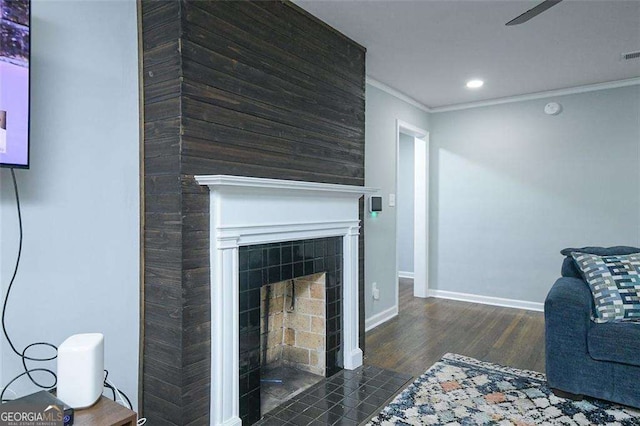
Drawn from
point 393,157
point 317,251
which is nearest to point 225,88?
point 317,251

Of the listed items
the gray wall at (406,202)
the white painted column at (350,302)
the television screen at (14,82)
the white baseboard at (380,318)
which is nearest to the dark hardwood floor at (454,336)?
the white baseboard at (380,318)

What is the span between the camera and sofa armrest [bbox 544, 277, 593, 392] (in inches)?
94.5

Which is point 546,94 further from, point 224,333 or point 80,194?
point 80,194

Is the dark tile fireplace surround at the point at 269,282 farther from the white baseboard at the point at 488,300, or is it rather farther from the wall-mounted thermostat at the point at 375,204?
the white baseboard at the point at 488,300

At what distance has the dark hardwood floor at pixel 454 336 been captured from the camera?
3.17m

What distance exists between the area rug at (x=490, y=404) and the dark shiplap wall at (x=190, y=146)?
1.09m

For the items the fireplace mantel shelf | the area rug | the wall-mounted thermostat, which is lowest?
the area rug

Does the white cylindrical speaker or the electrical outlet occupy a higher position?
the white cylindrical speaker

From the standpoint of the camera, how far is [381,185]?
4.12m

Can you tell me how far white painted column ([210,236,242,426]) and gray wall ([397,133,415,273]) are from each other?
15.7 ft

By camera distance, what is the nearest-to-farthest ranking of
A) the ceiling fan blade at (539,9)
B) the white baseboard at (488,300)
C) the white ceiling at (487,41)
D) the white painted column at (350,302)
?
the ceiling fan blade at (539,9), the white ceiling at (487,41), the white painted column at (350,302), the white baseboard at (488,300)

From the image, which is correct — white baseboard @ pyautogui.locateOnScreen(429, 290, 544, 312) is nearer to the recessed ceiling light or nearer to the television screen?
the recessed ceiling light

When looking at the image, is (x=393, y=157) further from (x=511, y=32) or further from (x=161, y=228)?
(x=161, y=228)

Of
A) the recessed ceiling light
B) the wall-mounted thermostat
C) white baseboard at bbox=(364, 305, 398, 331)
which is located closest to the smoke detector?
the recessed ceiling light
